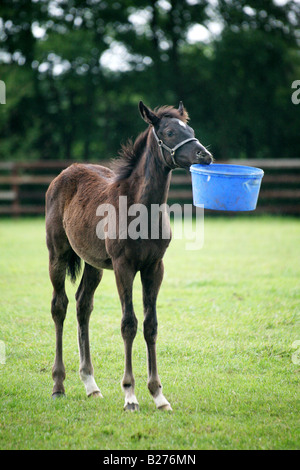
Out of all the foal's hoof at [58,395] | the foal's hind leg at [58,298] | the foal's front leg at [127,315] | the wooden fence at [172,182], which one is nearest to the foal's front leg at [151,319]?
the foal's front leg at [127,315]

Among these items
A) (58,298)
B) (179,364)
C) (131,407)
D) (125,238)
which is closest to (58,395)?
(131,407)

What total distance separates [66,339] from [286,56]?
53.7ft

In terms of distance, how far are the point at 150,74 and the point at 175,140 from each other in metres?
16.3

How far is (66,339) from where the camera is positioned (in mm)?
5844

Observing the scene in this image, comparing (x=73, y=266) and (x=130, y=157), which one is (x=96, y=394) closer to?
(x=73, y=266)

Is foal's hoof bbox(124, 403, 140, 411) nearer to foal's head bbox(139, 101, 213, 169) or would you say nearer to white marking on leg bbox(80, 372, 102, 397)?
white marking on leg bbox(80, 372, 102, 397)

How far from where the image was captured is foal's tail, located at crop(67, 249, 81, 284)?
5094mm

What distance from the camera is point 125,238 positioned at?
4.07m

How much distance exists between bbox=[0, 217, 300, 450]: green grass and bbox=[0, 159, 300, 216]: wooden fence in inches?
309

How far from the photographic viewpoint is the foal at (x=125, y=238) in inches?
160

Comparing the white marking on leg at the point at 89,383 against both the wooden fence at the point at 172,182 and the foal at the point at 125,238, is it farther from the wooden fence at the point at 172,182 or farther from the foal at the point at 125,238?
the wooden fence at the point at 172,182

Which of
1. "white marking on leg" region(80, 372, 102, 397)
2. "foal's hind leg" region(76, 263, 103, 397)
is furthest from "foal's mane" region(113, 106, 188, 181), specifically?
"white marking on leg" region(80, 372, 102, 397)
